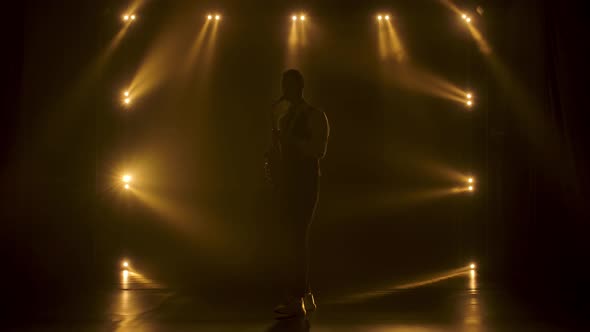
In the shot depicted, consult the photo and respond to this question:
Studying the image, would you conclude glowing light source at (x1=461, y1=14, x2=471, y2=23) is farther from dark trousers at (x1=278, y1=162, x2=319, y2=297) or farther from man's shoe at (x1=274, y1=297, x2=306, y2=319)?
man's shoe at (x1=274, y1=297, x2=306, y2=319)

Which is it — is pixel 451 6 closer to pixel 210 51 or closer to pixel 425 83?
pixel 425 83

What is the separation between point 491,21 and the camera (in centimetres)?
650

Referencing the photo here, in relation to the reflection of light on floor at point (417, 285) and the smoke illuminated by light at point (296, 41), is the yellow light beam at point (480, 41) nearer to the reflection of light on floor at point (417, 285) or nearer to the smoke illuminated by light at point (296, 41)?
the smoke illuminated by light at point (296, 41)

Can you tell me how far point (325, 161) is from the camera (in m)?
7.78

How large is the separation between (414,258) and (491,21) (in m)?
2.83

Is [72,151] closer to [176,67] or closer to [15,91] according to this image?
[15,91]

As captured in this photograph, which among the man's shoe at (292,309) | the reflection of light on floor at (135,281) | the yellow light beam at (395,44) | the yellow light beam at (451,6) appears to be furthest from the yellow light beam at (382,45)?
the man's shoe at (292,309)

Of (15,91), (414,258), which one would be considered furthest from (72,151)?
(414,258)

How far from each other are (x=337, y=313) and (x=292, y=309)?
30 centimetres

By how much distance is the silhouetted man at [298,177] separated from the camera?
11.4ft

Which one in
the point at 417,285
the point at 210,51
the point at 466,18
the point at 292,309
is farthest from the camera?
the point at 210,51

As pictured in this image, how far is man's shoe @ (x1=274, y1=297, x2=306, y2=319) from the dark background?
121 cm

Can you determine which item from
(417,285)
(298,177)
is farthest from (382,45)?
(298,177)

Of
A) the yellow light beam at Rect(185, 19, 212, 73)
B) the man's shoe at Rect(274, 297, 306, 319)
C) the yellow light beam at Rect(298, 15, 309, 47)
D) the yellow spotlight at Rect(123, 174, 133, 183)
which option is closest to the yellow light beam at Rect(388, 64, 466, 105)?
the yellow light beam at Rect(298, 15, 309, 47)
